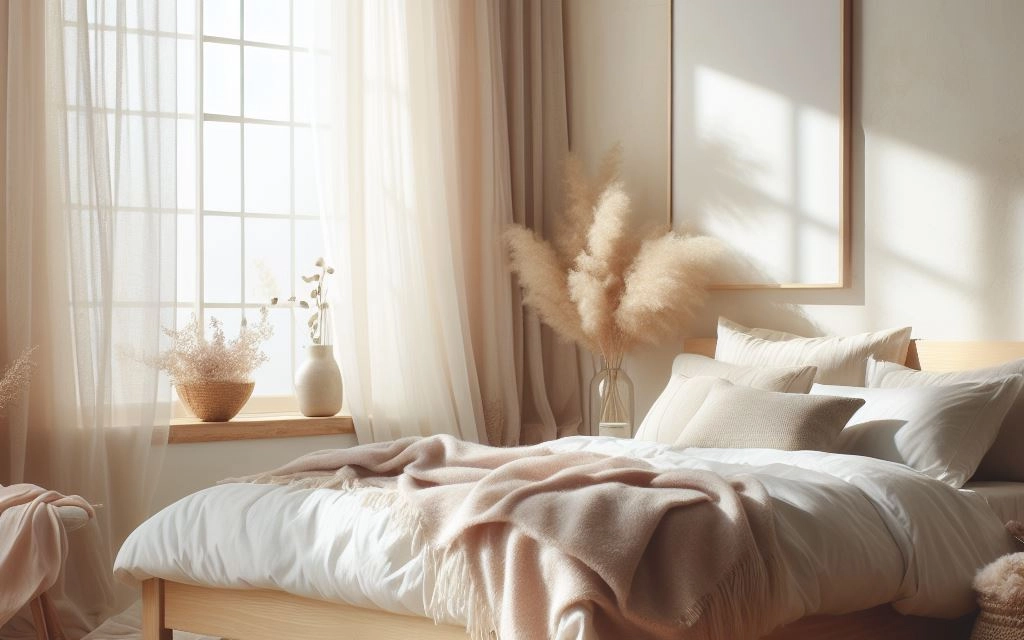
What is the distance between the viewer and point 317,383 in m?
4.76

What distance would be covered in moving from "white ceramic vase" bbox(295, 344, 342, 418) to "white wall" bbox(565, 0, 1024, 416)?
5.55 feet

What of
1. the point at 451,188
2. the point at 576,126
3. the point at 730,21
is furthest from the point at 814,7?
the point at 451,188

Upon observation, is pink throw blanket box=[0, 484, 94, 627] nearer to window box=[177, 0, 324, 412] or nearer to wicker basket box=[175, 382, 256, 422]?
wicker basket box=[175, 382, 256, 422]

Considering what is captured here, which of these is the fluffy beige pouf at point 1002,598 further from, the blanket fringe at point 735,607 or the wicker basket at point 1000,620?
the blanket fringe at point 735,607

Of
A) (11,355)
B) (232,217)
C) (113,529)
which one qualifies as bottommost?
(113,529)

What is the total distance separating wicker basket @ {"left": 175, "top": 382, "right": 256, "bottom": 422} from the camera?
4.46 meters

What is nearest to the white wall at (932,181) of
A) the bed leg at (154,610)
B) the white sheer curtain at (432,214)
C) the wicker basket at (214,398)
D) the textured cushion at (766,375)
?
the textured cushion at (766,375)

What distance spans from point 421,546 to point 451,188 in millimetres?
2758

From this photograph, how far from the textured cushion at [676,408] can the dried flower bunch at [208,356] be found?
161 centimetres

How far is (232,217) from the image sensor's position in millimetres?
4871

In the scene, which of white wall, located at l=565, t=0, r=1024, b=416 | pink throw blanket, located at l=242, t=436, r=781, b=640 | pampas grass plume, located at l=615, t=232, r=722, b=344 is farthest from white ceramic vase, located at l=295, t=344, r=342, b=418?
pink throw blanket, located at l=242, t=436, r=781, b=640

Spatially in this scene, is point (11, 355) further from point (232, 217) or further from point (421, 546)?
point (421, 546)

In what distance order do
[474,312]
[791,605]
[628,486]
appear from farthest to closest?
[474,312] → [628,486] → [791,605]

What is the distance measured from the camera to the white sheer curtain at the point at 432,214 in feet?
16.0
